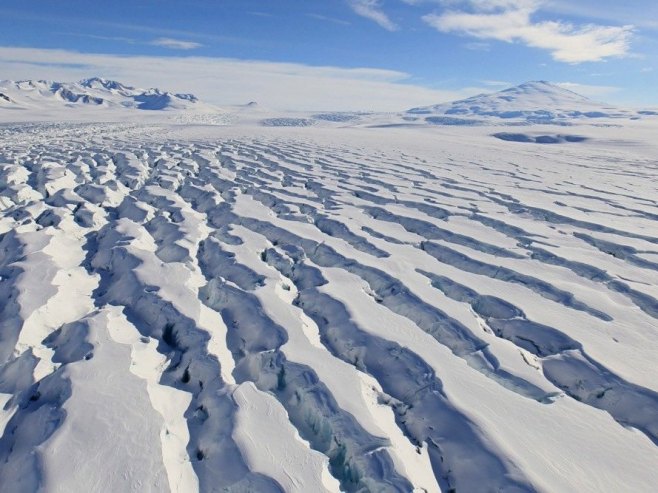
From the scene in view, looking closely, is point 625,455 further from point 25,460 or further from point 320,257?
point 320,257

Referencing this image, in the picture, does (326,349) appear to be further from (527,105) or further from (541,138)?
(527,105)

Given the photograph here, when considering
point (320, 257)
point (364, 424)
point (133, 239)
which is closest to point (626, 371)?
point (364, 424)

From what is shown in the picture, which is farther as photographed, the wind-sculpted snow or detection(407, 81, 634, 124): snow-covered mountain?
detection(407, 81, 634, 124): snow-covered mountain

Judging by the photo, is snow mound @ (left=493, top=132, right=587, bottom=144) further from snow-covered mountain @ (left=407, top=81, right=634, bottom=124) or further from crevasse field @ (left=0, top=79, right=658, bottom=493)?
snow-covered mountain @ (left=407, top=81, right=634, bottom=124)

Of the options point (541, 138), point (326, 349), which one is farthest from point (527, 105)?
point (326, 349)

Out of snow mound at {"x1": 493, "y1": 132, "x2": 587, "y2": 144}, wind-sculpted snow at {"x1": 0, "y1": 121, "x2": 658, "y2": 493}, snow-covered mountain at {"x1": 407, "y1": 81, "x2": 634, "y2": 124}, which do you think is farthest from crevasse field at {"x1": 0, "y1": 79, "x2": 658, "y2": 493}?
snow-covered mountain at {"x1": 407, "y1": 81, "x2": 634, "y2": 124}

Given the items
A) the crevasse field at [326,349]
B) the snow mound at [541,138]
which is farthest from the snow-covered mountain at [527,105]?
the crevasse field at [326,349]

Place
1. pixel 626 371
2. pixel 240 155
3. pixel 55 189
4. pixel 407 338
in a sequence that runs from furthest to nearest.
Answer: pixel 240 155 < pixel 55 189 < pixel 407 338 < pixel 626 371

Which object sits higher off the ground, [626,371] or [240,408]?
[626,371]
